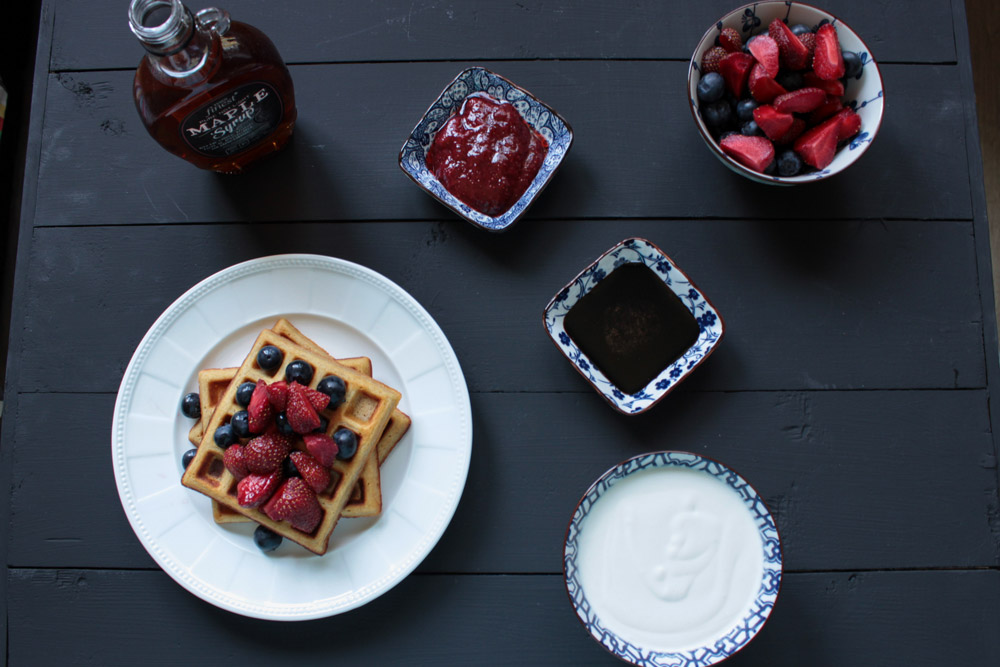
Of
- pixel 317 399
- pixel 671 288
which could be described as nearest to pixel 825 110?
pixel 671 288

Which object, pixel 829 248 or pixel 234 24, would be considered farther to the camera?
pixel 829 248

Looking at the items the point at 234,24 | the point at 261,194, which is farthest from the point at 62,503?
the point at 234,24

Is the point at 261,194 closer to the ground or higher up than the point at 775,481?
higher up

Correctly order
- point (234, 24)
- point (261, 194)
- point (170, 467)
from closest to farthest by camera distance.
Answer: point (234, 24)
point (170, 467)
point (261, 194)

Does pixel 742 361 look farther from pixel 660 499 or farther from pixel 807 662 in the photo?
pixel 807 662

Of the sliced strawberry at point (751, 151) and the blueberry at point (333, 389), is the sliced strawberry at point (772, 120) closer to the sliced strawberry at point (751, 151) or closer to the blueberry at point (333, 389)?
the sliced strawberry at point (751, 151)

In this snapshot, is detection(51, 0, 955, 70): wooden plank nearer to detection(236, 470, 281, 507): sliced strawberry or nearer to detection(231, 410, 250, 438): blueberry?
detection(231, 410, 250, 438): blueberry
